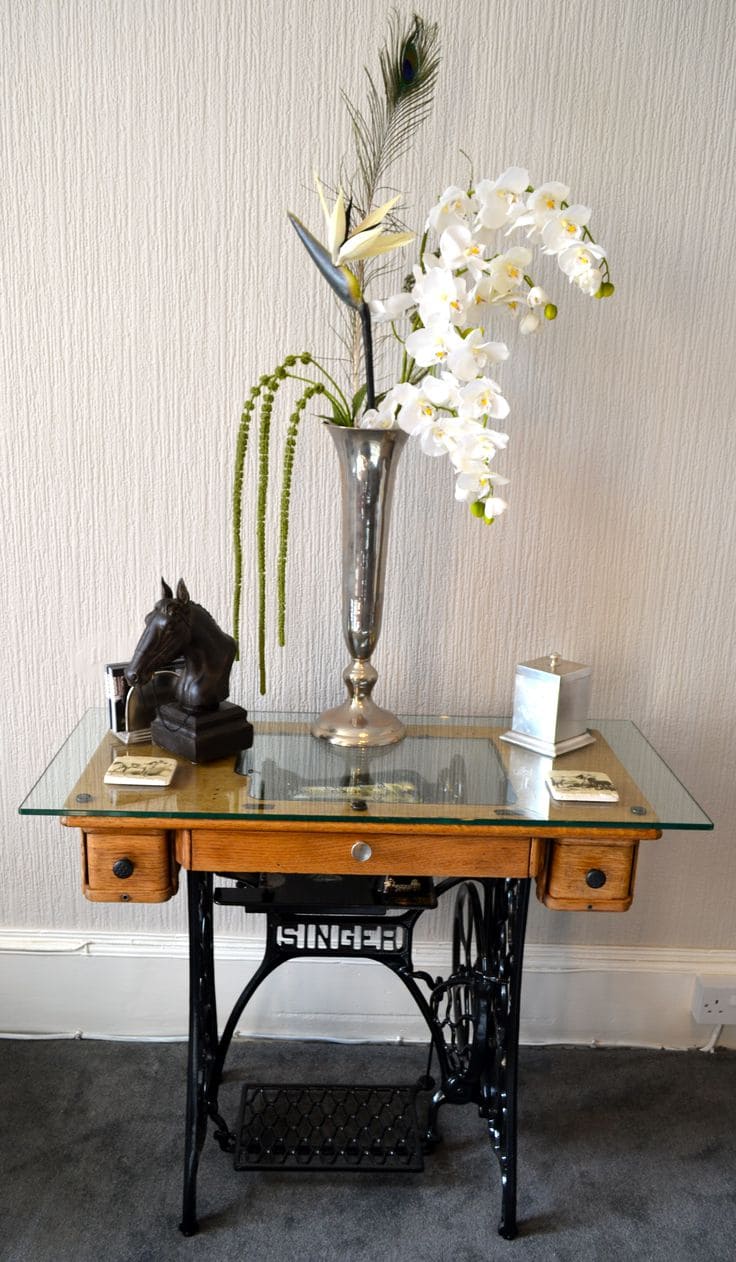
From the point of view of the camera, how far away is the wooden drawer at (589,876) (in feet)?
4.92

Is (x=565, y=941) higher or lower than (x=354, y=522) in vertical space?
lower

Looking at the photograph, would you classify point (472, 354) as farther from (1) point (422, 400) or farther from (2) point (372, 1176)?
(2) point (372, 1176)

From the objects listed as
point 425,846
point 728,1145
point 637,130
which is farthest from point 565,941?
point 637,130

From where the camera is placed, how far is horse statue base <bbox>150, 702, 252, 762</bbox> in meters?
1.60

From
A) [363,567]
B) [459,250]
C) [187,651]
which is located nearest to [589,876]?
[363,567]

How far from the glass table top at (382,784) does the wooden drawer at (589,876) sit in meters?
0.07

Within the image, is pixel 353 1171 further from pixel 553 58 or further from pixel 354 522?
pixel 553 58

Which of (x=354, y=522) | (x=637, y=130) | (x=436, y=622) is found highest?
(x=637, y=130)

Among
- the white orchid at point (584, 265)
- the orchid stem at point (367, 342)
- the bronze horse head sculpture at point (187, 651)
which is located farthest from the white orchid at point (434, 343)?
the bronze horse head sculpture at point (187, 651)

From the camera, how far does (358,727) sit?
169 cm

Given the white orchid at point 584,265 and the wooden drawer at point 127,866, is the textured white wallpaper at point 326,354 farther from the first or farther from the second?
the wooden drawer at point 127,866

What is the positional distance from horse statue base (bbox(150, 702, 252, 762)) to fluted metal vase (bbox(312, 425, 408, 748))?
152 millimetres

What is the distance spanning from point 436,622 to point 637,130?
93 centimetres

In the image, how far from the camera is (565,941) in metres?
2.08
